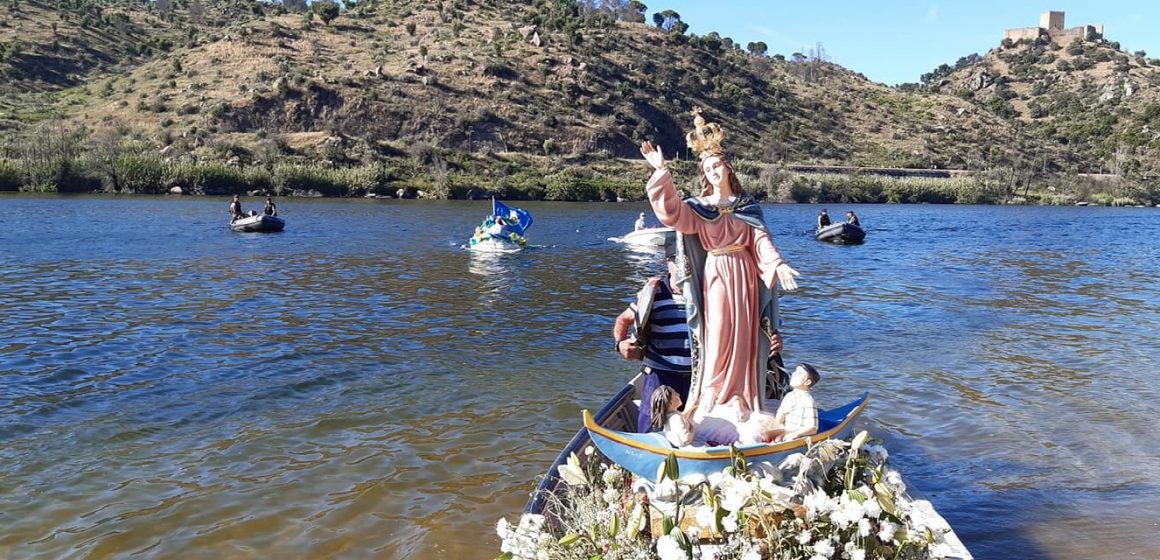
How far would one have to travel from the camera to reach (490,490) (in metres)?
8.11

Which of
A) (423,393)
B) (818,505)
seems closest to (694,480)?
(818,505)

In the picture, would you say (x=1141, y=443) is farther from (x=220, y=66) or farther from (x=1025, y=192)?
(x=220, y=66)

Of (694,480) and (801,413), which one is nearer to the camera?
(694,480)

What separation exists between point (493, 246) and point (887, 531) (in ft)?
85.4

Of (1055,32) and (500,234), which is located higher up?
Result: (1055,32)

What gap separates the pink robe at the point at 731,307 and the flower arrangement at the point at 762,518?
3.23ft

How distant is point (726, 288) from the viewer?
235 inches

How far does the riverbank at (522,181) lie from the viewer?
2302 inches

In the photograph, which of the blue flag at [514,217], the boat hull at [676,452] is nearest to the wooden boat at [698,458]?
the boat hull at [676,452]

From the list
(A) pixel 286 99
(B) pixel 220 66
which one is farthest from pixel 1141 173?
(B) pixel 220 66

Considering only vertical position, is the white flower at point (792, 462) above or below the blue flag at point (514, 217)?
below

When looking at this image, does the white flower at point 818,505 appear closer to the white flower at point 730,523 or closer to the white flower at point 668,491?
the white flower at point 730,523

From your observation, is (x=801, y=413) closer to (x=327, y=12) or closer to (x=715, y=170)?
(x=715, y=170)

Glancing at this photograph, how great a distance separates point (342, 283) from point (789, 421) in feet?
59.0
